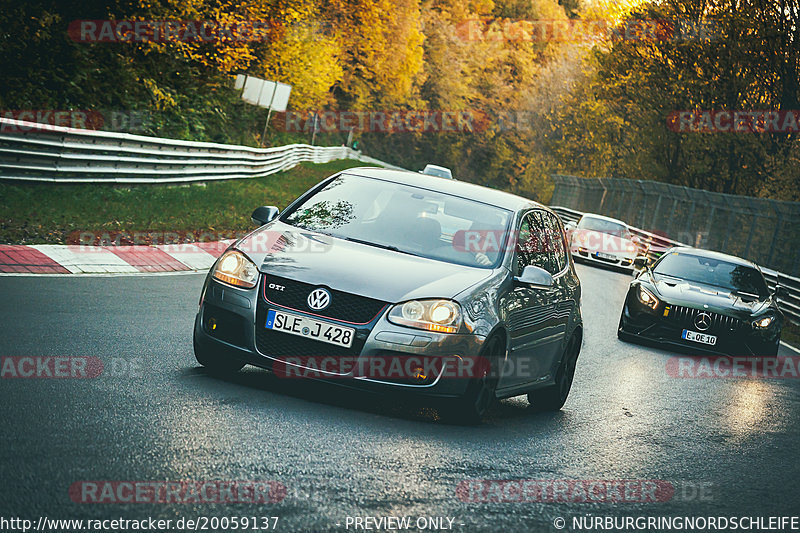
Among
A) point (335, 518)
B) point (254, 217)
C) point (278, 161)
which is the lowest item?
point (278, 161)

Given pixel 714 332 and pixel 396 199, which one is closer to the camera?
pixel 396 199

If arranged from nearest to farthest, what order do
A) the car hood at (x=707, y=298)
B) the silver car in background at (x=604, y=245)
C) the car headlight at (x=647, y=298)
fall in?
the car hood at (x=707, y=298) → the car headlight at (x=647, y=298) → the silver car in background at (x=604, y=245)

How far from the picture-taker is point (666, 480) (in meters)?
6.55

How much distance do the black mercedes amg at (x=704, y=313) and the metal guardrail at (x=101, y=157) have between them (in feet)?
28.9

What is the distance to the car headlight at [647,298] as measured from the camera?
48.4ft

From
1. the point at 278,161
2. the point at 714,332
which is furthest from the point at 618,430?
the point at 278,161

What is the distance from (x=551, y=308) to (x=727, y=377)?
18.1ft

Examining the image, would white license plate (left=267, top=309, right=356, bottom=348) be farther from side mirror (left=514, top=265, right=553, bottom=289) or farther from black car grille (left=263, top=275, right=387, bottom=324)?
side mirror (left=514, top=265, right=553, bottom=289)

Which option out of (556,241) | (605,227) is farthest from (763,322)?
(605,227)

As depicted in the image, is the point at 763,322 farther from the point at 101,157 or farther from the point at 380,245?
the point at 101,157

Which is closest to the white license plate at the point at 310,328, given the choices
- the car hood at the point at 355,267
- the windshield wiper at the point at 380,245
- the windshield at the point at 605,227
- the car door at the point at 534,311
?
the car hood at the point at 355,267

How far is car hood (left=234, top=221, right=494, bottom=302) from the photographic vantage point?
6777 mm

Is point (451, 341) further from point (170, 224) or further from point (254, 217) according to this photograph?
point (170, 224)

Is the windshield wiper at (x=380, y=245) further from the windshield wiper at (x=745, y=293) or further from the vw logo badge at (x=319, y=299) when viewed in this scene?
the windshield wiper at (x=745, y=293)
